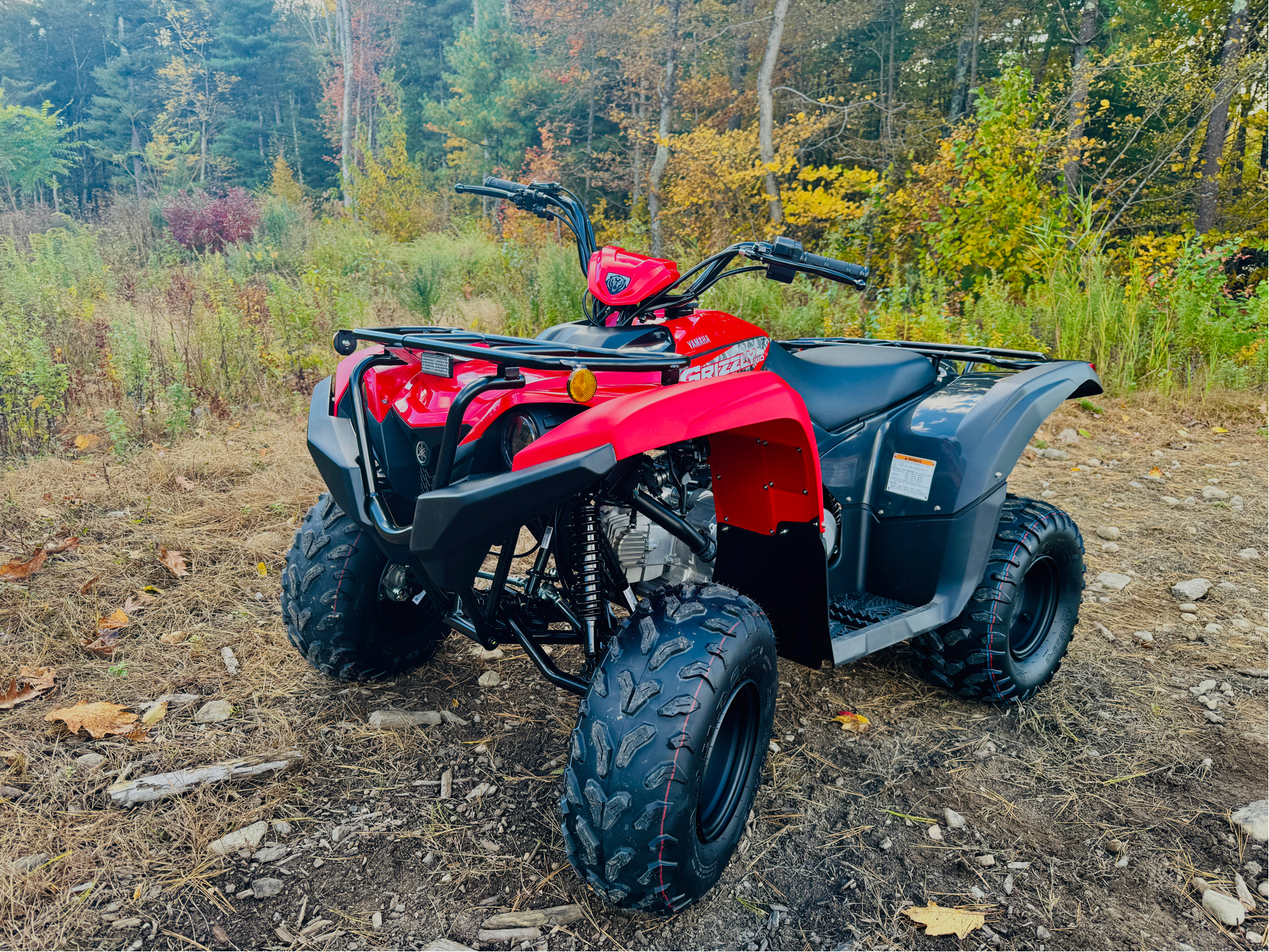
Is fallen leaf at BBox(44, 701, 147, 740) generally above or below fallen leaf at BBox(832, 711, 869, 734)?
above

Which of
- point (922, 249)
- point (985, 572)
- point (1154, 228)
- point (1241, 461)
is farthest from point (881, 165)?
point (985, 572)

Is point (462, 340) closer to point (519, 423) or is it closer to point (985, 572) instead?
point (519, 423)

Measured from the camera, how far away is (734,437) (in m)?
1.92

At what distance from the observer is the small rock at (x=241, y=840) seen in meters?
1.87

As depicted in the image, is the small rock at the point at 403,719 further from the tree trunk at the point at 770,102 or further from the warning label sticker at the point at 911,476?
the tree trunk at the point at 770,102

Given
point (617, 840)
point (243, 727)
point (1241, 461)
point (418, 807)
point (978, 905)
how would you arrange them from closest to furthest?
point (617, 840), point (978, 905), point (418, 807), point (243, 727), point (1241, 461)

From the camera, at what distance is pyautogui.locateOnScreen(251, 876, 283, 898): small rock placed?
1.76 meters

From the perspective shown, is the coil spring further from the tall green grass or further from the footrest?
the tall green grass

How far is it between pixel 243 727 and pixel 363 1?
32525 mm

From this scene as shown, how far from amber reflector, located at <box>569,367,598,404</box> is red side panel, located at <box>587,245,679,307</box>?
2.18 ft

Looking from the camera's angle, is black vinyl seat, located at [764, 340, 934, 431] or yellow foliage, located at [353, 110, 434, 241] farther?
yellow foliage, located at [353, 110, 434, 241]

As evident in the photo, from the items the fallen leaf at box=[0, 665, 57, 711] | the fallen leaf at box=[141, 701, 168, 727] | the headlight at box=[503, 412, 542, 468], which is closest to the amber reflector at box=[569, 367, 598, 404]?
the headlight at box=[503, 412, 542, 468]

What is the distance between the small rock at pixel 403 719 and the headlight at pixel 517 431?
3.68 feet

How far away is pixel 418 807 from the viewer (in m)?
2.04
